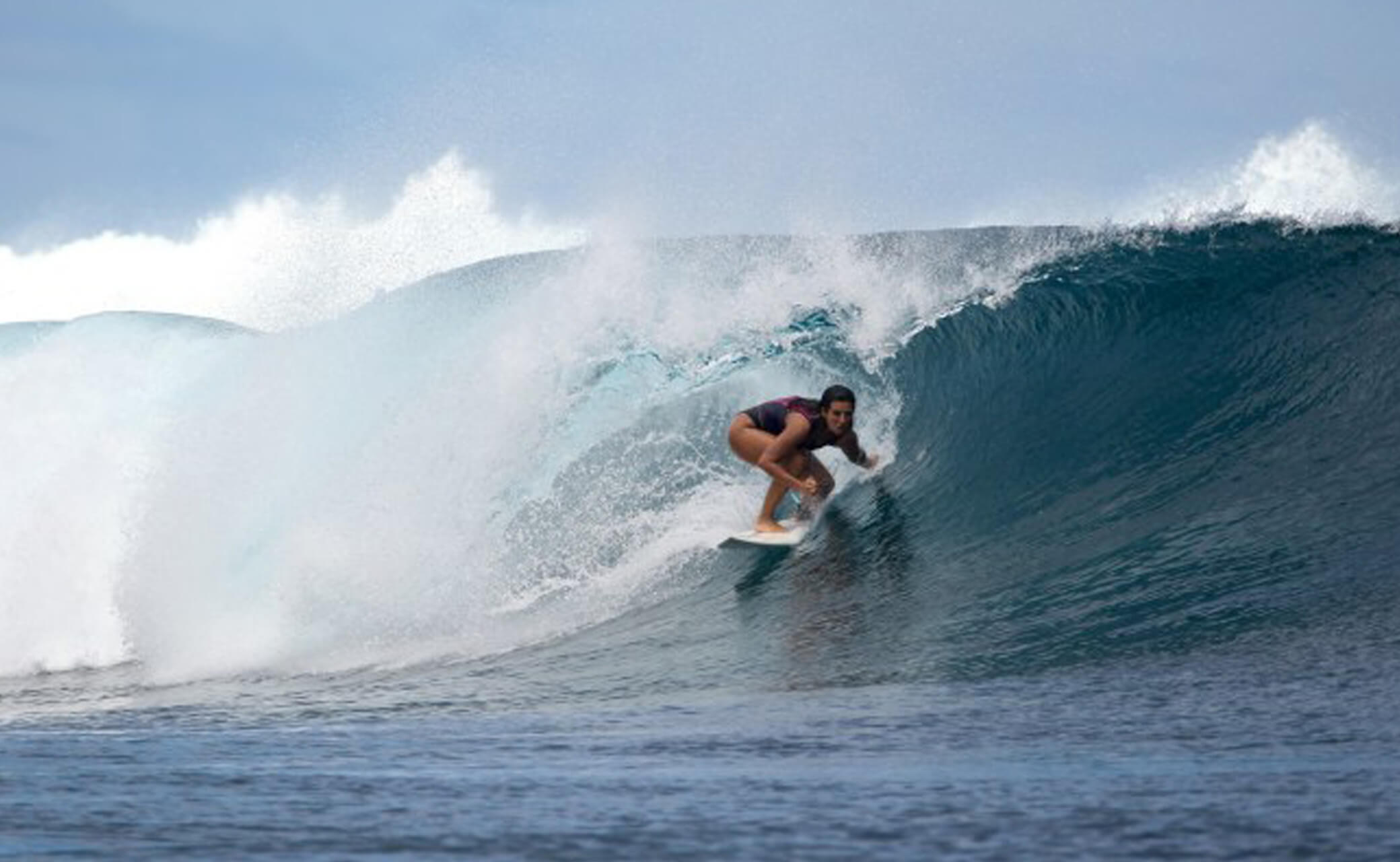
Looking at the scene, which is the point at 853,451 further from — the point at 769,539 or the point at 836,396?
the point at 769,539

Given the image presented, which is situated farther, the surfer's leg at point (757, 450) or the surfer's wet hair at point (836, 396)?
the surfer's leg at point (757, 450)

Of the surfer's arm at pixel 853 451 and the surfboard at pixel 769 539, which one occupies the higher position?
the surfer's arm at pixel 853 451

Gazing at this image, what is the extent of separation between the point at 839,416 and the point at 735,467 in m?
1.55

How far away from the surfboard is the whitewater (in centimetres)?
11

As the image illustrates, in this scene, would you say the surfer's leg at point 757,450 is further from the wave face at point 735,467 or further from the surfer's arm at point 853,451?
the surfer's arm at point 853,451

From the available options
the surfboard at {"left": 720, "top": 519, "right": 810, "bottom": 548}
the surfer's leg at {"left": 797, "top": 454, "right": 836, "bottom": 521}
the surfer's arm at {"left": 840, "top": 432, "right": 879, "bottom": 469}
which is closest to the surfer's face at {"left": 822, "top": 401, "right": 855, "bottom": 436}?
the surfer's arm at {"left": 840, "top": 432, "right": 879, "bottom": 469}

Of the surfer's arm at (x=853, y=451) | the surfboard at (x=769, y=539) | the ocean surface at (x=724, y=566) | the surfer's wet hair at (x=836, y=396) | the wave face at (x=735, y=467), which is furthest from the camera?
the surfer's arm at (x=853, y=451)

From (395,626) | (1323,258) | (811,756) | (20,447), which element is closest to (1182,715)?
(811,756)

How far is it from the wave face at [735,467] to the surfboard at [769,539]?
0.37 feet

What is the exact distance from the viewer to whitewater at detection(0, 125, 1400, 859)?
3.49 m

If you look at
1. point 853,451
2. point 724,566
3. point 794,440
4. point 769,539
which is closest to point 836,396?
point 794,440

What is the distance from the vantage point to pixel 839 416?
9508 mm

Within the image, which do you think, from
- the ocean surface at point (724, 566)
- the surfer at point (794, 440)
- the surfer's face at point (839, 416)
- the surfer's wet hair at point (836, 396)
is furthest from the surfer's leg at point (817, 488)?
the surfer's wet hair at point (836, 396)

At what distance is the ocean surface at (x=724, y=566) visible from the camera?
3.47m
